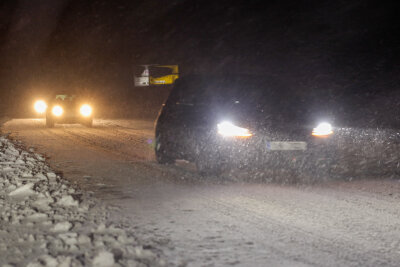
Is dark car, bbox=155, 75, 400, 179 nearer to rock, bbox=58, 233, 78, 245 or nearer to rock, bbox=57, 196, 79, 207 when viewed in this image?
rock, bbox=57, 196, 79, 207

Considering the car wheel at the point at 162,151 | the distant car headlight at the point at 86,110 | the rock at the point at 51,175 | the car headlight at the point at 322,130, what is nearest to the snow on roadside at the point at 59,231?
the rock at the point at 51,175

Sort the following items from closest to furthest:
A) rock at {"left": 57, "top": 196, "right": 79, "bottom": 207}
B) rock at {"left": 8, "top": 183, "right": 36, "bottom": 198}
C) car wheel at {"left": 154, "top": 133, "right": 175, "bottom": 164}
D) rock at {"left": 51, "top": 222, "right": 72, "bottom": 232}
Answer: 1. rock at {"left": 51, "top": 222, "right": 72, "bottom": 232}
2. rock at {"left": 57, "top": 196, "right": 79, "bottom": 207}
3. rock at {"left": 8, "top": 183, "right": 36, "bottom": 198}
4. car wheel at {"left": 154, "top": 133, "right": 175, "bottom": 164}

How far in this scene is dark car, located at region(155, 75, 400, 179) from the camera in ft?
22.9

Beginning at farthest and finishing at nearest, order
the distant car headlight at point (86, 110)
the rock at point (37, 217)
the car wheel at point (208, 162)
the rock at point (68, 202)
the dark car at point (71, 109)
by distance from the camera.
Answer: the distant car headlight at point (86, 110) → the dark car at point (71, 109) → the car wheel at point (208, 162) → the rock at point (68, 202) → the rock at point (37, 217)

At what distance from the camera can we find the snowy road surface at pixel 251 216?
3666mm

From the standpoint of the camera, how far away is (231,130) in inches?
273

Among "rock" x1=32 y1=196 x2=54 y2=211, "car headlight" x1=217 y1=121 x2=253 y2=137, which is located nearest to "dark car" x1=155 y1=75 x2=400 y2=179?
"car headlight" x1=217 y1=121 x2=253 y2=137

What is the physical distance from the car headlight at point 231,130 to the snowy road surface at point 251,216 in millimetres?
770

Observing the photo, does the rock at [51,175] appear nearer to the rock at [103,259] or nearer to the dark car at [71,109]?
the rock at [103,259]

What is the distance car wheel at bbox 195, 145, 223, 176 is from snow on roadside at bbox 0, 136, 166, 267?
2.20 m

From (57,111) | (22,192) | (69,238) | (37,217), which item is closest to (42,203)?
(37,217)

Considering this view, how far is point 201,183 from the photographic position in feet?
22.8

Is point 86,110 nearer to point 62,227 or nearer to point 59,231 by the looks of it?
point 62,227

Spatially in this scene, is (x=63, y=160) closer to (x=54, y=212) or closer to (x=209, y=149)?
(x=209, y=149)
